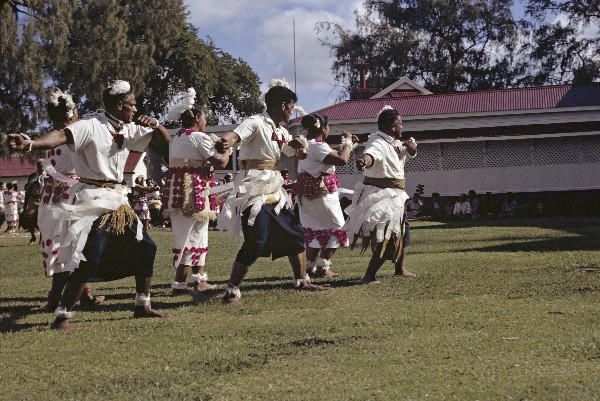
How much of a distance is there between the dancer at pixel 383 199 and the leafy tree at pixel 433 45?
127 feet

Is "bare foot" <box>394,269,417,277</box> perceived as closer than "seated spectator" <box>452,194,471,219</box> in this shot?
Yes

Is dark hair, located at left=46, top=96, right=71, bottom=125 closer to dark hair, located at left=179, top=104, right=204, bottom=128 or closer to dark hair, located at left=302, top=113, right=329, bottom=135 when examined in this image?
dark hair, located at left=179, top=104, right=204, bottom=128

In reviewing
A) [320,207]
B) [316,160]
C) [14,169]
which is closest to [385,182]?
[316,160]

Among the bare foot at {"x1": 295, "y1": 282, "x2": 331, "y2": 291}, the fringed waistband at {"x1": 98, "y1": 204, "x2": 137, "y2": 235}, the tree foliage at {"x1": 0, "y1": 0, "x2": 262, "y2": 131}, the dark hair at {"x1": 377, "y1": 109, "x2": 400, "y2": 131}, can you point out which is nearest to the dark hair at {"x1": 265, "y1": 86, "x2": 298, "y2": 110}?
the dark hair at {"x1": 377, "y1": 109, "x2": 400, "y2": 131}

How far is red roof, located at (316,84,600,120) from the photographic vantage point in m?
30.2

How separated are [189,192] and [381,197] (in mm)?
1988

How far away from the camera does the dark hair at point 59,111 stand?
7.57 meters

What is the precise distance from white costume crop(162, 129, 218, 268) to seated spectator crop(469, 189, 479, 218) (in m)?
19.7

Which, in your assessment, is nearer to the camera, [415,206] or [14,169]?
[415,206]

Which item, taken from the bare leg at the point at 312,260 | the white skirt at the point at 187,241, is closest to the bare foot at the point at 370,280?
the bare leg at the point at 312,260

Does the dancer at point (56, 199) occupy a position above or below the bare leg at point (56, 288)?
above

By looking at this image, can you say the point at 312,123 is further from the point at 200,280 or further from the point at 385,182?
the point at 200,280

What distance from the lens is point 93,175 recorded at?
22.5ft

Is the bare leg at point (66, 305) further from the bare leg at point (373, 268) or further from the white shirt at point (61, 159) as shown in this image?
the bare leg at point (373, 268)
